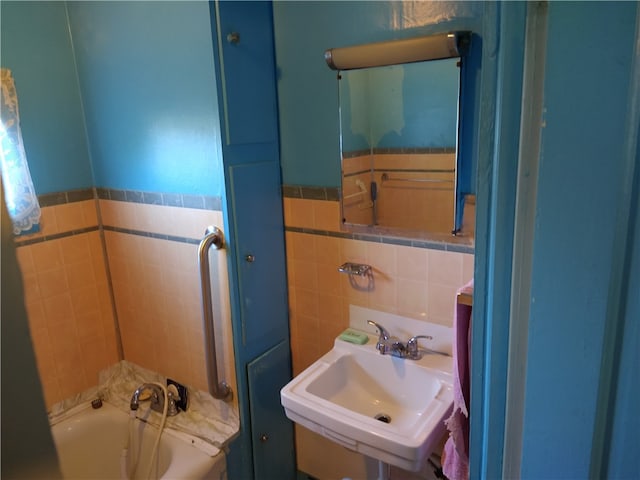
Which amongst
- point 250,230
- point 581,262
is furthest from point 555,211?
point 250,230

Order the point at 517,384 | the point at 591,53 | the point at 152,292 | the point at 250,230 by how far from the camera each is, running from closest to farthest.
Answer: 1. the point at 591,53
2. the point at 517,384
3. the point at 250,230
4. the point at 152,292

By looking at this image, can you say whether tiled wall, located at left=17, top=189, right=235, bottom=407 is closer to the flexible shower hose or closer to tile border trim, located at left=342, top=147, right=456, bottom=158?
the flexible shower hose

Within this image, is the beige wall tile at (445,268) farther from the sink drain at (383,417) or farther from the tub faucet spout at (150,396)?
the tub faucet spout at (150,396)

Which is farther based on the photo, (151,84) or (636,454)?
(151,84)

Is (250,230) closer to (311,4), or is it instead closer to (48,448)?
(311,4)

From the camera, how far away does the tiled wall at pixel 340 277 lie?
1.48 metres

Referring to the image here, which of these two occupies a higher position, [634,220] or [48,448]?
[634,220]

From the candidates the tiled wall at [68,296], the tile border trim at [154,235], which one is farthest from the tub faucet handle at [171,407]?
the tile border trim at [154,235]

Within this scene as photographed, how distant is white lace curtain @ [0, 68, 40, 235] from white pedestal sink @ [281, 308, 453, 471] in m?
1.21

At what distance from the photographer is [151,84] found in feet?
5.48

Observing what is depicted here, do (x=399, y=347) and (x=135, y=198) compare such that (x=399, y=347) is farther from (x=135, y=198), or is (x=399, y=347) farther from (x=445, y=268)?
(x=135, y=198)

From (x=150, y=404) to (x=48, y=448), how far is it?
1.72 meters

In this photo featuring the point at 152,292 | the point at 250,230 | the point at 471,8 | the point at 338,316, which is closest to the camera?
the point at 471,8

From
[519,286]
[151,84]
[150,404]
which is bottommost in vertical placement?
[150,404]
